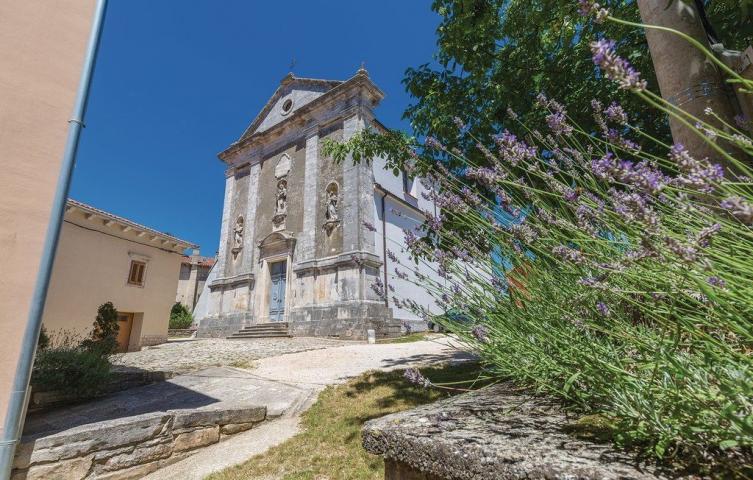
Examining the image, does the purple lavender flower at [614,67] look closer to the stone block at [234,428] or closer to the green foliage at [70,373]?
the stone block at [234,428]

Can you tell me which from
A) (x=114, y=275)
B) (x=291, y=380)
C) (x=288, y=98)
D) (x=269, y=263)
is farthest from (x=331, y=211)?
(x=291, y=380)

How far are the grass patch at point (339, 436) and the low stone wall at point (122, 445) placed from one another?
828 millimetres

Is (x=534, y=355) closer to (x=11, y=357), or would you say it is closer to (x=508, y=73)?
(x=508, y=73)

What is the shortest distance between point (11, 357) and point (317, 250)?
1160 cm

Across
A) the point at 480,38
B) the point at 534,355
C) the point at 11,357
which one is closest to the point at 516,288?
the point at 534,355

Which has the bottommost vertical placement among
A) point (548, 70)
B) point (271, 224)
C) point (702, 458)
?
point (702, 458)

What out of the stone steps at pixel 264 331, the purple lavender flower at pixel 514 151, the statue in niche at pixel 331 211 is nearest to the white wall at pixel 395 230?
the statue in niche at pixel 331 211

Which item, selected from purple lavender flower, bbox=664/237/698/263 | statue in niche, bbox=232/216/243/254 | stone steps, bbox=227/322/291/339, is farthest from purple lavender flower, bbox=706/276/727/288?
statue in niche, bbox=232/216/243/254

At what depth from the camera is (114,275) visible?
13742 mm

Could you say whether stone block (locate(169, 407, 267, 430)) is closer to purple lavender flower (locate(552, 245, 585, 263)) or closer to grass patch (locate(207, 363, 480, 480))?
grass patch (locate(207, 363, 480, 480))

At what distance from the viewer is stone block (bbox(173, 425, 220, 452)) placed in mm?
3748

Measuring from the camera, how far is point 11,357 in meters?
3.32

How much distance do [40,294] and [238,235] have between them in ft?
52.0

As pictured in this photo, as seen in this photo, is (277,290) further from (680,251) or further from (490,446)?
(680,251)
